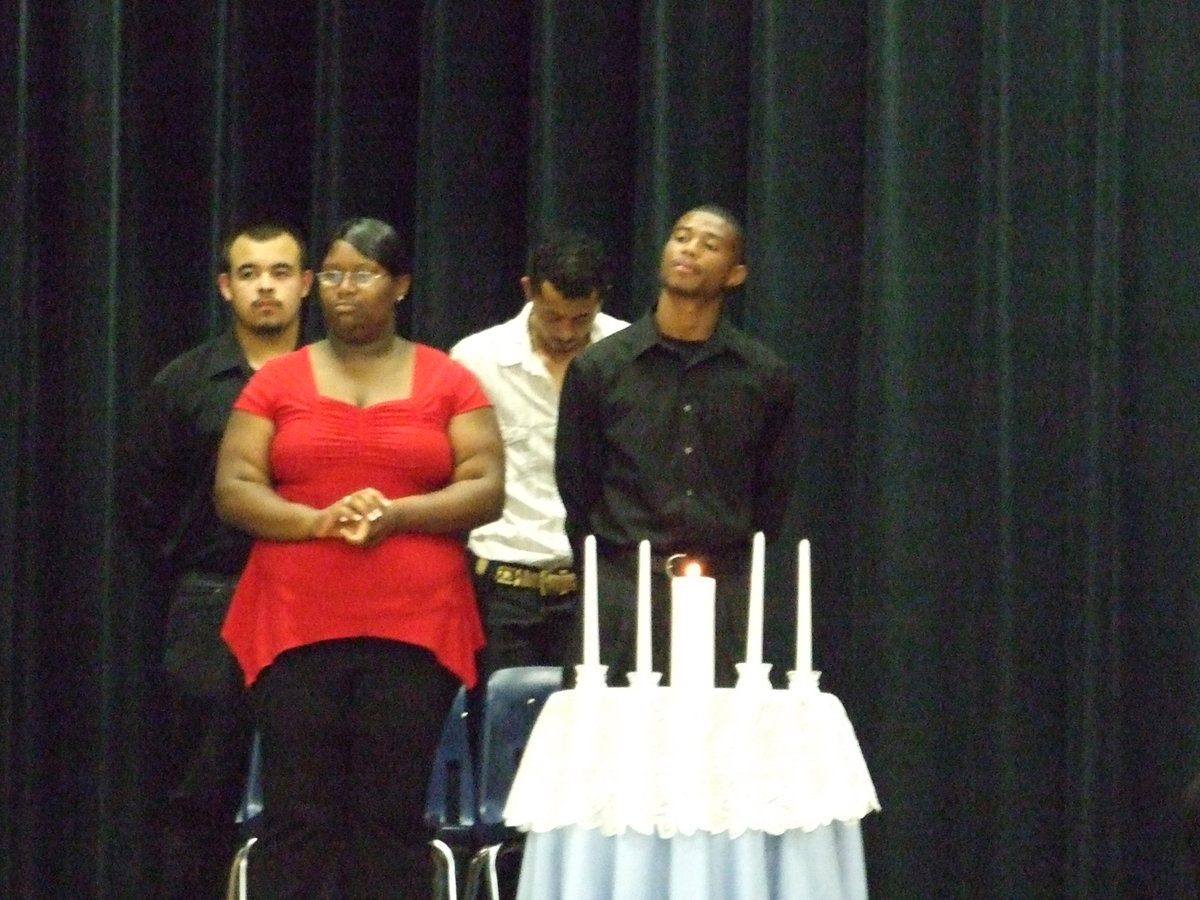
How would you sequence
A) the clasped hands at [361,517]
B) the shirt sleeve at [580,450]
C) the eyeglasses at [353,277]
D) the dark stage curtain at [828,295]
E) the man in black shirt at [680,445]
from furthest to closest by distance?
the dark stage curtain at [828,295], the shirt sleeve at [580,450], the man in black shirt at [680,445], the eyeglasses at [353,277], the clasped hands at [361,517]

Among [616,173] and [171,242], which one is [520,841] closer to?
[616,173]

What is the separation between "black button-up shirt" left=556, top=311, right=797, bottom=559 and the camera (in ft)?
13.9

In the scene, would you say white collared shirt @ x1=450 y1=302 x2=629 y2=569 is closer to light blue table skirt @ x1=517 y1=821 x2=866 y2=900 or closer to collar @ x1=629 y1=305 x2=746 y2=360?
collar @ x1=629 y1=305 x2=746 y2=360

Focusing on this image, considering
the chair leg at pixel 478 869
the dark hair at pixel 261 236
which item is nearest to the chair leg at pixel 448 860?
the chair leg at pixel 478 869

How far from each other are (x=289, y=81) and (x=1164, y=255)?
2508 millimetres

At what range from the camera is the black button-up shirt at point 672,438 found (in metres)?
4.24

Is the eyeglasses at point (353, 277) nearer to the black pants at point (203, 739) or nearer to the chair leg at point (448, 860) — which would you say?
the black pants at point (203, 739)

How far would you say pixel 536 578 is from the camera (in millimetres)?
4781

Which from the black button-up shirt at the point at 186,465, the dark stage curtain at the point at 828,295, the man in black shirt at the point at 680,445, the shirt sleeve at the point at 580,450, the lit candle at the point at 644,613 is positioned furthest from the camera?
the dark stage curtain at the point at 828,295

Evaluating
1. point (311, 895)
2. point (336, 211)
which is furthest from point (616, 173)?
point (311, 895)

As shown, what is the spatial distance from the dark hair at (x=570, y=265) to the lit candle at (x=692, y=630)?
140 cm

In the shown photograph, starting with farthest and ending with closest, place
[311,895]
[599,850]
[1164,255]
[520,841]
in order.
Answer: [1164,255] < [520,841] < [311,895] < [599,850]

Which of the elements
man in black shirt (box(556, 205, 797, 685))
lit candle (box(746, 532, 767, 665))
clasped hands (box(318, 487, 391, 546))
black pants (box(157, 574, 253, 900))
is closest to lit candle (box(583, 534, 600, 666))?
lit candle (box(746, 532, 767, 665))

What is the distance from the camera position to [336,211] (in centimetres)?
590
